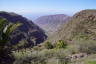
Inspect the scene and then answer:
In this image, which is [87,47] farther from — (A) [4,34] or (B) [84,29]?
(B) [84,29]

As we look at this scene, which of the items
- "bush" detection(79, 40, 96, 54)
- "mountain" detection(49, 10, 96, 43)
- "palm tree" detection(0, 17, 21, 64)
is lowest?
"mountain" detection(49, 10, 96, 43)

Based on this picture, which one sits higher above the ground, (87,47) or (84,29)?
(87,47)

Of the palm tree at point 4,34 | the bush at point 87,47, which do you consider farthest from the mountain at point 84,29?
the palm tree at point 4,34

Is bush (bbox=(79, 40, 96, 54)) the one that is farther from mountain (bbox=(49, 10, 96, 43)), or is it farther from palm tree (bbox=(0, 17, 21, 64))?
mountain (bbox=(49, 10, 96, 43))

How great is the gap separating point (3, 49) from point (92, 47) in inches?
491

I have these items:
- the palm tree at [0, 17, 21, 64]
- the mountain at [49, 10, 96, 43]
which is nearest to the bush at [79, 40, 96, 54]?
the palm tree at [0, 17, 21, 64]

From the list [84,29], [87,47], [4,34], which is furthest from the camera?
[84,29]

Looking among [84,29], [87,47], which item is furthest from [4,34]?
[84,29]

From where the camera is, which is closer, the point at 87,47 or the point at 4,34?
the point at 4,34

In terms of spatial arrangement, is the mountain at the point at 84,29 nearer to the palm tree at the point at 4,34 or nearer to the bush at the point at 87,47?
the bush at the point at 87,47

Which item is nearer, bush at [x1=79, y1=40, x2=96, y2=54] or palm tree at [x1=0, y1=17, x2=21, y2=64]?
palm tree at [x1=0, y1=17, x2=21, y2=64]

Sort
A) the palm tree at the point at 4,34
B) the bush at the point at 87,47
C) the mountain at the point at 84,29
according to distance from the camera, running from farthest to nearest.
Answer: the mountain at the point at 84,29 → the bush at the point at 87,47 → the palm tree at the point at 4,34

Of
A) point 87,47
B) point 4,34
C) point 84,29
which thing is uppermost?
point 4,34

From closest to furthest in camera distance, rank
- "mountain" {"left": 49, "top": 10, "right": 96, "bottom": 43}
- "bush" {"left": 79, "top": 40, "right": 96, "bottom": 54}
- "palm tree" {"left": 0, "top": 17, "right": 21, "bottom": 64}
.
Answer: "palm tree" {"left": 0, "top": 17, "right": 21, "bottom": 64} < "bush" {"left": 79, "top": 40, "right": 96, "bottom": 54} < "mountain" {"left": 49, "top": 10, "right": 96, "bottom": 43}
